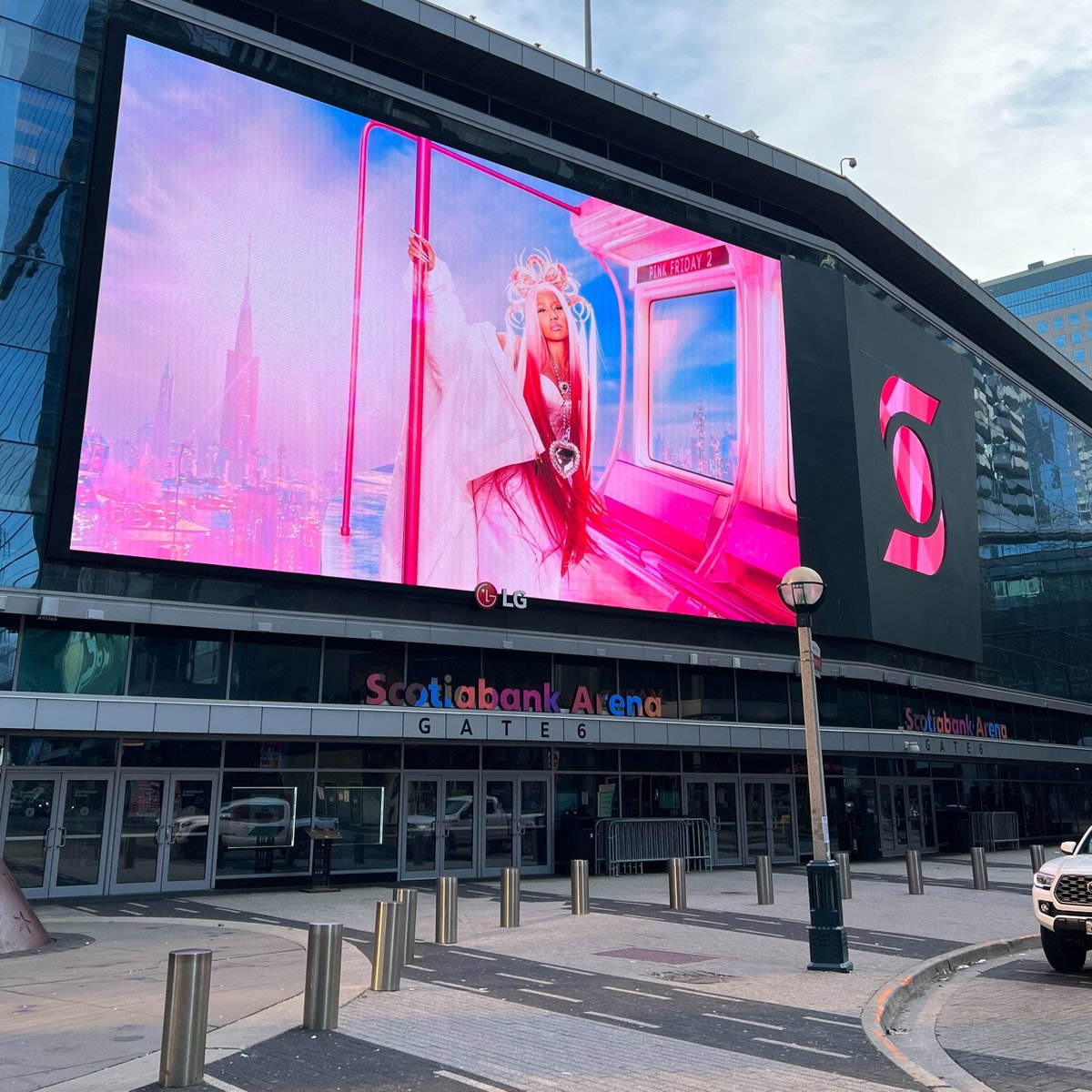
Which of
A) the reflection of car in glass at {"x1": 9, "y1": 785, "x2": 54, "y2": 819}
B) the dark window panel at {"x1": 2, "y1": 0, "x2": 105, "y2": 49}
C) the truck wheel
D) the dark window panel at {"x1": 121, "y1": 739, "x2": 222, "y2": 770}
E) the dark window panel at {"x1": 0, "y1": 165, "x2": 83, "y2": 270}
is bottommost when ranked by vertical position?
the truck wheel

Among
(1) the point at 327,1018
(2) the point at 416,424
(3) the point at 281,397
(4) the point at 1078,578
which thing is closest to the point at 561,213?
(2) the point at 416,424

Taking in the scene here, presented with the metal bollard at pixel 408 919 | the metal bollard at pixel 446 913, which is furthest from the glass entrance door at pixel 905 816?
the metal bollard at pixel 408 919

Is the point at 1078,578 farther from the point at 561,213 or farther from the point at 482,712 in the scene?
the point at 482,712

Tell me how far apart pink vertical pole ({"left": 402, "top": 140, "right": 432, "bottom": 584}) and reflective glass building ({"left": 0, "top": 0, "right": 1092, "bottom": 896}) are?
0.30 ft

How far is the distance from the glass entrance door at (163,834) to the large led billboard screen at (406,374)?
4.67m

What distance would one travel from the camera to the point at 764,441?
31562 millimetres

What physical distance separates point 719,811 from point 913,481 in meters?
13.8

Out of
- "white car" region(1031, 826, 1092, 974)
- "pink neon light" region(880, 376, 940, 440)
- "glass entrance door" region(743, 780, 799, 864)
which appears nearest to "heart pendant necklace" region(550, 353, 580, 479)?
"glass entrance door" region(743, 780, 799, 864)

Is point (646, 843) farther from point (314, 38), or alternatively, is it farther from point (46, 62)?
point (46, 62)

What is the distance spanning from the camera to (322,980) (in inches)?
340

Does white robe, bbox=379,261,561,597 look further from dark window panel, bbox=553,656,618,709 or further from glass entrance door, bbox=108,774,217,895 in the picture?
glass entrance door, bbox=108,774,217,895

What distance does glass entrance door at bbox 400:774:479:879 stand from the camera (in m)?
24.4

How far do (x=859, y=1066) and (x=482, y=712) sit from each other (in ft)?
54.3

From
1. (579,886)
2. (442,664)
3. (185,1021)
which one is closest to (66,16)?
(442,664)
